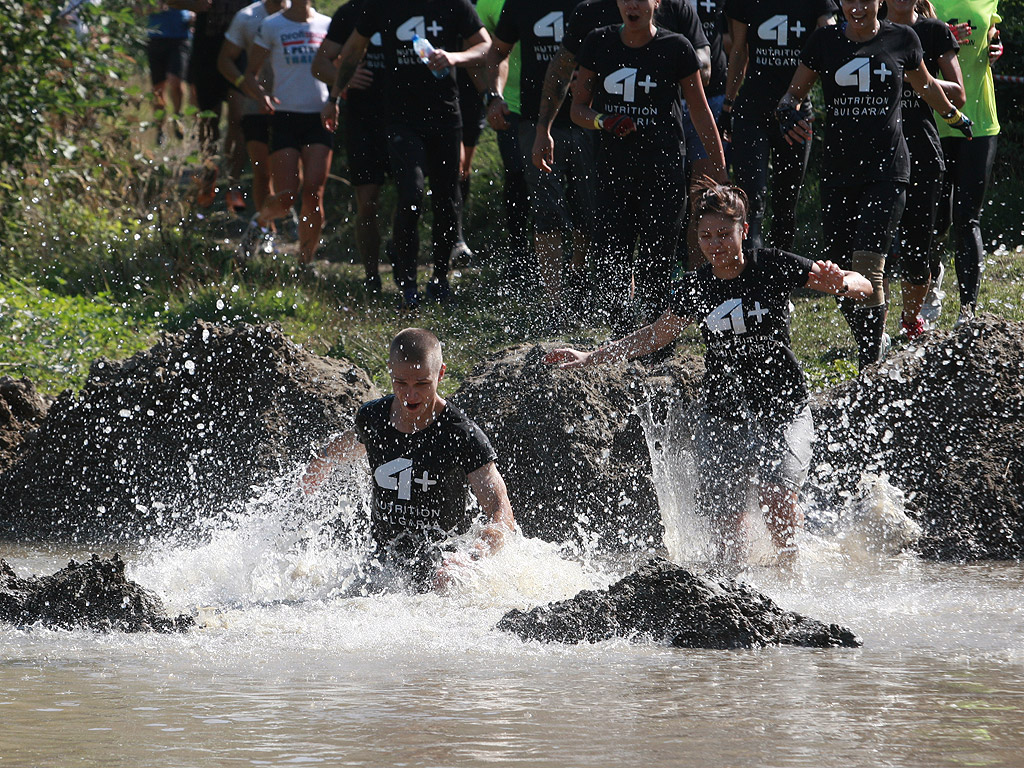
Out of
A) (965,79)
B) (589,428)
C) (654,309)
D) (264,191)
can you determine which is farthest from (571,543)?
(264,191)

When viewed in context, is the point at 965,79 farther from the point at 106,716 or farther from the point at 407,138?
the point at 106,716

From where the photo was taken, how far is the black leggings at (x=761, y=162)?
8.31 metres

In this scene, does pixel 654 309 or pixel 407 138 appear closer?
pixel 654 309

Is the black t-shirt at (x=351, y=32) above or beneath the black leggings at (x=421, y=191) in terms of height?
above

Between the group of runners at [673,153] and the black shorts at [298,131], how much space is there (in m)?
0.01

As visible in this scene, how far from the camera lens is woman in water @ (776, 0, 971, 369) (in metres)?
7.44

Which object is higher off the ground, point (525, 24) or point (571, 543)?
point (525, 24)

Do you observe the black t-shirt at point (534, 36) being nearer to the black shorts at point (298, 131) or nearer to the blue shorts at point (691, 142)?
the blue shorts at point (691, 142)

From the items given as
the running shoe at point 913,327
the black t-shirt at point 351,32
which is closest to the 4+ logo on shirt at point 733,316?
the running shoe at point 913,327

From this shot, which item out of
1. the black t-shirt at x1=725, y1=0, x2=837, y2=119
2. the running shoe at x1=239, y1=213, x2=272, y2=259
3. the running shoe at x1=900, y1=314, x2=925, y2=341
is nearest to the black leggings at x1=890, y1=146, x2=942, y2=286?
the running shoe at x1=900, y1=314, x2=925, y2=341

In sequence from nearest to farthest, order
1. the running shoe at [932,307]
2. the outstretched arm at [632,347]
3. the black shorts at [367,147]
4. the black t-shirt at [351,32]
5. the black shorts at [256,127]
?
the outstretched arm at [632,347], the running shoe at [932,307], the black t-shirt at [351,32], the black shorts at [367,147], the black shorts at [256,127]

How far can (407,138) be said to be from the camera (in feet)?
30.2

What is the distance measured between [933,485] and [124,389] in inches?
164

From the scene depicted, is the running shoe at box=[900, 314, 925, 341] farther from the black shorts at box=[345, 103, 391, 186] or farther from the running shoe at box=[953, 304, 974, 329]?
the black shorts at box=[345, 103, 391, 186]
